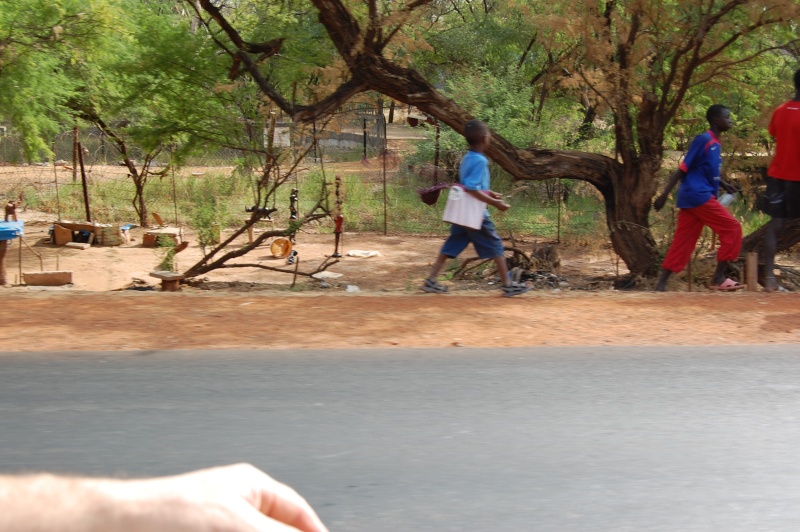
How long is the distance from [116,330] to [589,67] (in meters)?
10.00

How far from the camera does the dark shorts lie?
9.85m

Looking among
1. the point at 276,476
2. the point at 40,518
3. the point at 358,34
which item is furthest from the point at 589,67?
the point at 40,518

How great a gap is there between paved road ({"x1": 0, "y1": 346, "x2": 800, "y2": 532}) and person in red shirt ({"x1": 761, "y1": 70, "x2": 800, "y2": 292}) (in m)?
4.24

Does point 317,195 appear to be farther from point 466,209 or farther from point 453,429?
point 453,429

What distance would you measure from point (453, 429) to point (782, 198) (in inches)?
279

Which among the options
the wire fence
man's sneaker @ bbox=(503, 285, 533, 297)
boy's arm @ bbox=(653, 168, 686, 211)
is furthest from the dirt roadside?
the wire fence

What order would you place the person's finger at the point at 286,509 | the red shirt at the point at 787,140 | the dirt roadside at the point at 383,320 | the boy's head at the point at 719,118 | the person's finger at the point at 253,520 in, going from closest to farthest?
the person's finger at the point at 253,520, the person's finger at the point at 286,509, the dirt roadside at the point at 383,320, the red shirt at the point at 787,140, the boy's head at the point at 719,118

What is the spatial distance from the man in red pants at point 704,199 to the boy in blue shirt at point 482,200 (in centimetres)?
241

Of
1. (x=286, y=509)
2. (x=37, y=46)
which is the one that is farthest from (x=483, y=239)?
(x=37, y=46)

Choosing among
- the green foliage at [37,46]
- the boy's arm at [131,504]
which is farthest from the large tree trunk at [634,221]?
the boy's arm at [131,504]

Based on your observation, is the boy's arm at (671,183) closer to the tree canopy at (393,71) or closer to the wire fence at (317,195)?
the tree canopy at (393,71)

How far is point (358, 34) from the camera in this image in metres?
13.2

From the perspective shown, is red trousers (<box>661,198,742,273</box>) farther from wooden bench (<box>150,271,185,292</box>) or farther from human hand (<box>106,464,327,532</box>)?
human hand (<box>106,464,327,532</box>)

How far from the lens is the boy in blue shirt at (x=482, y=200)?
9.01 metres
